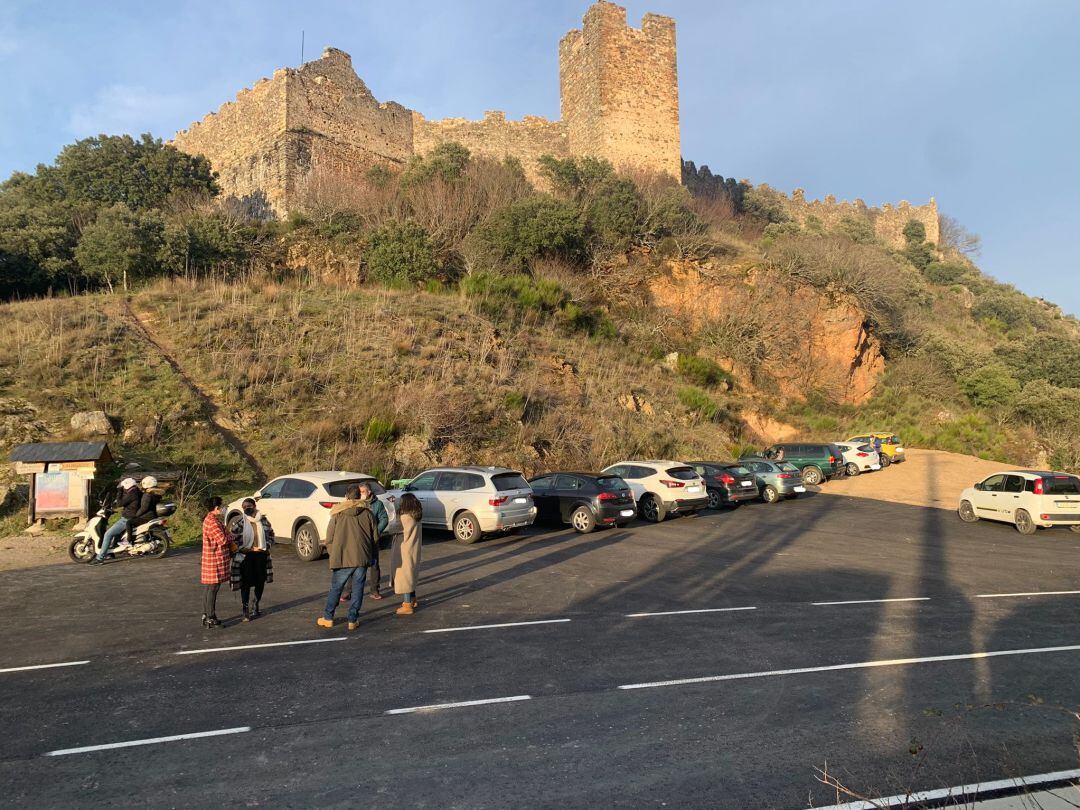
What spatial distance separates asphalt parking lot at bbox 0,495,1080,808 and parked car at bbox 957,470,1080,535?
5257mm

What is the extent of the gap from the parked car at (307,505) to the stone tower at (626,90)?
3364 cm

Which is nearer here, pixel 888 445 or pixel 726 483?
pixel 726 483

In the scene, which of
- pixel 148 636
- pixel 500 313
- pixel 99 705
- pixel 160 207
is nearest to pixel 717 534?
pixel 148 636

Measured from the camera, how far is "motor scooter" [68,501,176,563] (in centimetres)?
1202

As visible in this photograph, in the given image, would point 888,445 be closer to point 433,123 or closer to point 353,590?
point 353,590

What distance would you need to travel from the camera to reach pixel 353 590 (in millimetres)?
8164

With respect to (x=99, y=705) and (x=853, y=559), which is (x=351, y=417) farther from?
(x=99, y=705)

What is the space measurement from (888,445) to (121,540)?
28.8 meters

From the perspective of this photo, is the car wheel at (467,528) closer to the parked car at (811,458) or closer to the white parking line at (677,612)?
the white parking line at (677,612)

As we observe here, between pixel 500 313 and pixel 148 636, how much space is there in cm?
2306

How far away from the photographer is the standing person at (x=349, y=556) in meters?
8.12

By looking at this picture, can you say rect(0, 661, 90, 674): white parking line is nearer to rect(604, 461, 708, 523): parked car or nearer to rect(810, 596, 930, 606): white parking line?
rect(810, 596, 930, 606): white parking line

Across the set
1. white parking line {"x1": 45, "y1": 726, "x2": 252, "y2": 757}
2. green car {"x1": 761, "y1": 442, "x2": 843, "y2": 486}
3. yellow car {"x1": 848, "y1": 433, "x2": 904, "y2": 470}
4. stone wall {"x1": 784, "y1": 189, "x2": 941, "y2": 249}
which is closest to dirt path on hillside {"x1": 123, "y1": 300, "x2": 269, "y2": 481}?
white parking line {"x1": 45, "y1": 726, "x2": 252, "y2": 757}

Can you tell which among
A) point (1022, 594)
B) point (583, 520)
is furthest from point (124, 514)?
point (1022, 594)
